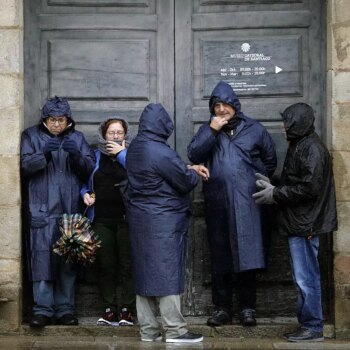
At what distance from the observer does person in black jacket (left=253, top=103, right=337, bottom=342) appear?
1095 cm

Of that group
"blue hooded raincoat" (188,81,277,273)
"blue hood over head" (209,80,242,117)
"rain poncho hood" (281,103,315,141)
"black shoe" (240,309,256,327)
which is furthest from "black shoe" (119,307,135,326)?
"rain poncho hood" (281,103,315,141)

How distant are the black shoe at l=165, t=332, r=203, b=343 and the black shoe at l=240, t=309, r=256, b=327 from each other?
0.46 meters

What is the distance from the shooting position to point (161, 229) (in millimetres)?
10797

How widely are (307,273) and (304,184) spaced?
776 mm

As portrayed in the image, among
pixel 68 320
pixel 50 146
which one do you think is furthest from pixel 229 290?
pixel 50 146

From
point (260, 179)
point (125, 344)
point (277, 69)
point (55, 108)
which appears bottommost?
point (125, 344)

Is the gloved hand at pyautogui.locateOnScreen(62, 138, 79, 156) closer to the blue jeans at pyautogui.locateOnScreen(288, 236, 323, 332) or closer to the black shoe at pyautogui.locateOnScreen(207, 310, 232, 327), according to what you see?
the black shoe at pyautogui.locateOnScreen(207, 310, 232, 327)

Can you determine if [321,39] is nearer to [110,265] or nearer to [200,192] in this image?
[200,192]

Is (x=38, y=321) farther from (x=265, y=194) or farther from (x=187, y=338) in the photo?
(x=265, y=194)

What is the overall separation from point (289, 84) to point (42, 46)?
7.57ft

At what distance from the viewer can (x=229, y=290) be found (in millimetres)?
11562

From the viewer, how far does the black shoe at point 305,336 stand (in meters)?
11.1

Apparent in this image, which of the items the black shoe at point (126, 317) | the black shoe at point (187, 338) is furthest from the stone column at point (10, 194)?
the black shoe at point (187, 338)

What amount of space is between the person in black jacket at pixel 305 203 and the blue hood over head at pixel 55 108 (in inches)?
72.1
